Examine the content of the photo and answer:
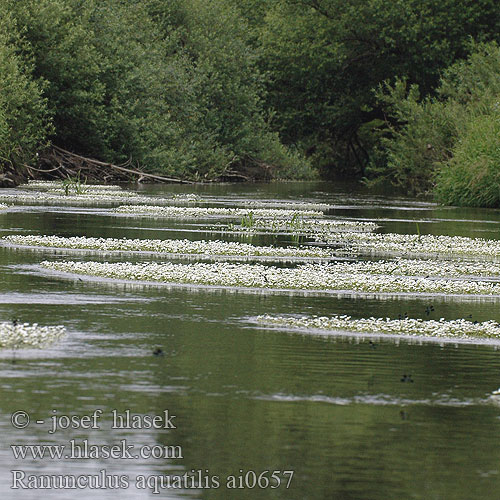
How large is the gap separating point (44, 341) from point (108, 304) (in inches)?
121

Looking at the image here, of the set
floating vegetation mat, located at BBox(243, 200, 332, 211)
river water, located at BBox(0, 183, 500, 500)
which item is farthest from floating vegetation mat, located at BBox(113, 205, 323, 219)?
river water, located at BBox(0, 183, 500, 500)

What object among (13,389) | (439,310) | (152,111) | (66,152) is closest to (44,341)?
(13,389)

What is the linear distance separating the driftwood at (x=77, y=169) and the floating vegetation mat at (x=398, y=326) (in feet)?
146

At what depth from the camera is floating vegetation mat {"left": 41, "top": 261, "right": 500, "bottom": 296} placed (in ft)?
56.2

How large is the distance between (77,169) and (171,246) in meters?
37.6

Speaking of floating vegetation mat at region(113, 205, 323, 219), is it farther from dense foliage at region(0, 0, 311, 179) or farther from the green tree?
the green tree

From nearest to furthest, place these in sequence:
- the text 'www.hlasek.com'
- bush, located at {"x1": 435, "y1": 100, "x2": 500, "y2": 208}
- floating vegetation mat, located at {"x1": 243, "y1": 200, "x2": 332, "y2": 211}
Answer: the text 'www.hlasek.com' < floating vegetation mat, located at {"x1": 243, "y1": 200, "x2": 332, "y2": 211} < bush, located at {"x1": 435, "y1": 100, "x2": 500, "y2": 208}

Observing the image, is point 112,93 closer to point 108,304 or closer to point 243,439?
point 108,304

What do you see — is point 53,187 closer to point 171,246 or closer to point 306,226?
point 306,226

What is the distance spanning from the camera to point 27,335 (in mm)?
11492

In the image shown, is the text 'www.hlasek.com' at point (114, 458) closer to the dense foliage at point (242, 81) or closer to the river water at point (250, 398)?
the river water at point (250, 398)

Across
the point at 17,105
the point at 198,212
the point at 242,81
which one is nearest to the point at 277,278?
the point at 198,212

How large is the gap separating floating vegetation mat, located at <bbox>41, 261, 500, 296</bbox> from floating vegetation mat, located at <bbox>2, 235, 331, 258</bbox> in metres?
2.96

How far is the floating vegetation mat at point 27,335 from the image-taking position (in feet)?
36.9
